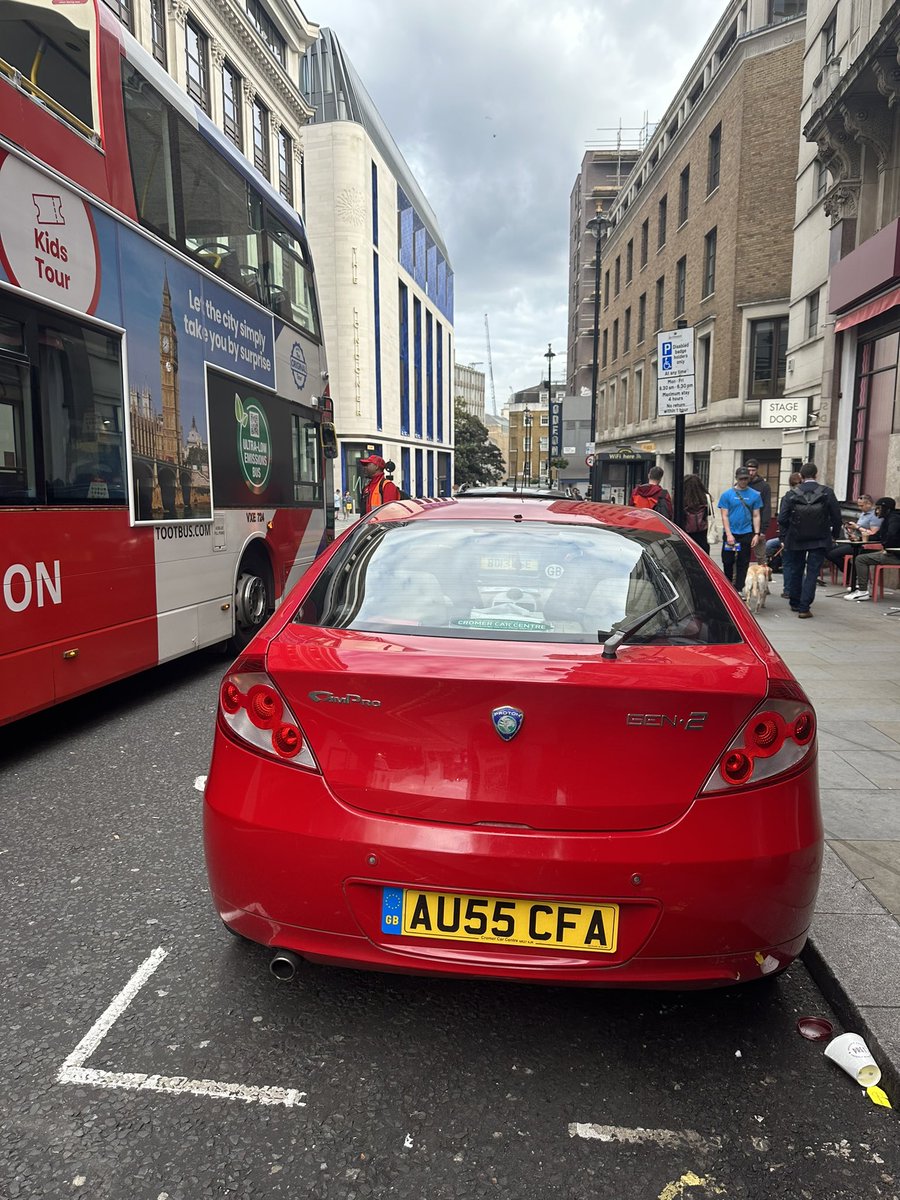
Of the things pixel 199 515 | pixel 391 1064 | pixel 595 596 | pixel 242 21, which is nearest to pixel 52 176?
pixel 199 515

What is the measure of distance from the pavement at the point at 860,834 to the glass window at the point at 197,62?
2666cm

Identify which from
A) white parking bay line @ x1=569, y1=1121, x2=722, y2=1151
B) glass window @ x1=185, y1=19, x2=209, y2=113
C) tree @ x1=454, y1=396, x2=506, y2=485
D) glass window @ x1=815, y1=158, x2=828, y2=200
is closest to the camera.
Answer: white parking bay line @ x1=569, y1=1121, x2=722, y2=1151

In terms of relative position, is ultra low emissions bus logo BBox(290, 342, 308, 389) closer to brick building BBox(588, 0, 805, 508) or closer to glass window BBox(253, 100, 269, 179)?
brick building BBox(588, 0, 805, 508)

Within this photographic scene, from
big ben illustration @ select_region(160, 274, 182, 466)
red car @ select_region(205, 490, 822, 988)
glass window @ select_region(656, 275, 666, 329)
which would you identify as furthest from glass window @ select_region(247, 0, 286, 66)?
red car @ select_region(205, 490, 822, 988)

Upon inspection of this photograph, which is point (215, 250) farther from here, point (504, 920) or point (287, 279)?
point (504, 920)

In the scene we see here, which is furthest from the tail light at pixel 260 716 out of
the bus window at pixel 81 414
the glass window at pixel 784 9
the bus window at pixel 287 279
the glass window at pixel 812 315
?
the glass window at pixel 784 9

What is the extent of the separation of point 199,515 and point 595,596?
15.4ft

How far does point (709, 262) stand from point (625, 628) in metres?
34.3

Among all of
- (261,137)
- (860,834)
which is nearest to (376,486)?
(860,834)

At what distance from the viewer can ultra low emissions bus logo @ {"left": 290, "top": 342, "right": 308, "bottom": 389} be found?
29.1 feet

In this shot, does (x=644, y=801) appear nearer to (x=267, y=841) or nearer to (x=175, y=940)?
(x=267, y=841)

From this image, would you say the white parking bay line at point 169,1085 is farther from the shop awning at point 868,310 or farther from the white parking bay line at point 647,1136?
the shop awning at point 868,310

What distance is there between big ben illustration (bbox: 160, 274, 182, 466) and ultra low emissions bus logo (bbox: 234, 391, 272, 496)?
3.67 ft

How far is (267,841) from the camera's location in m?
2.25
